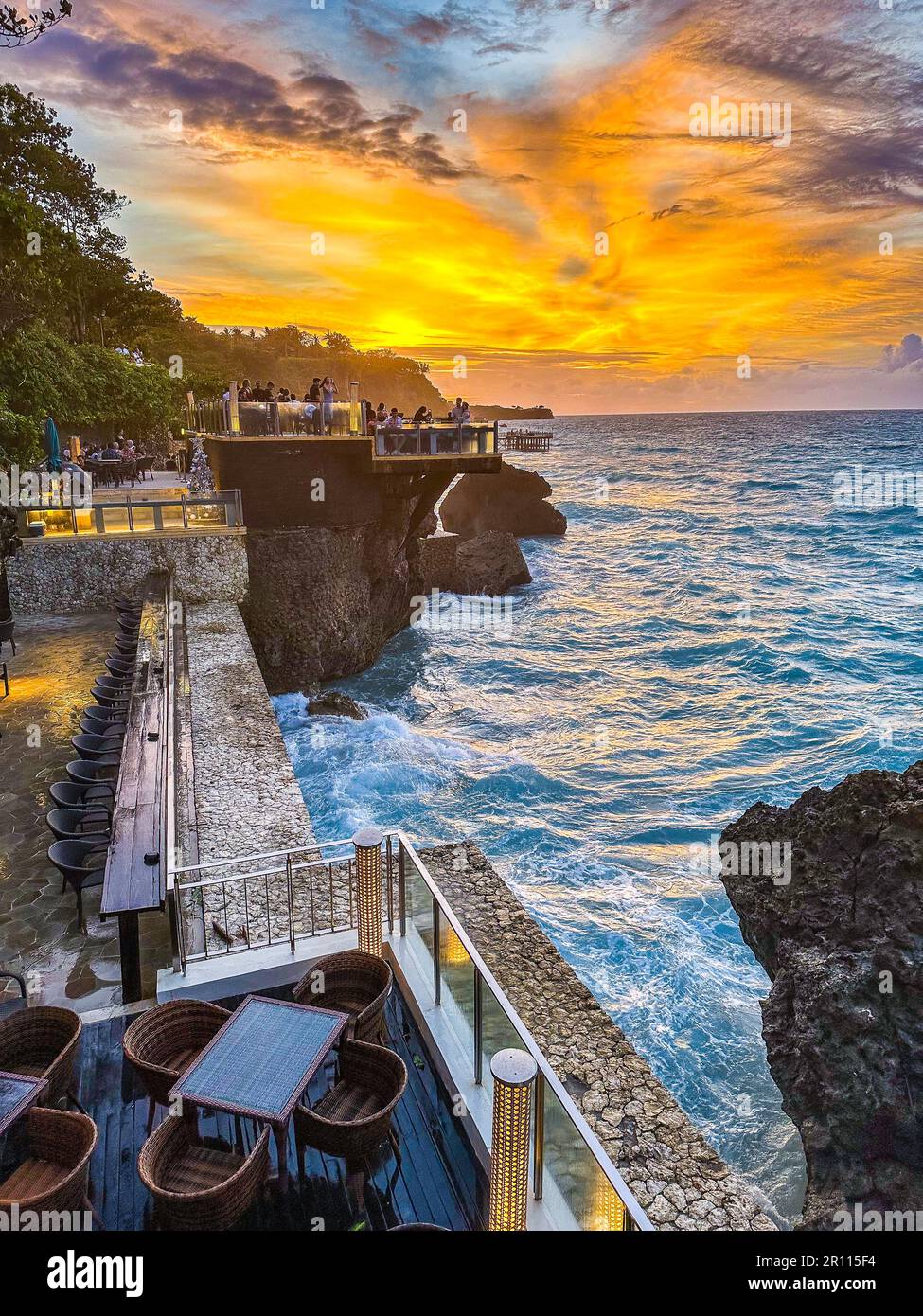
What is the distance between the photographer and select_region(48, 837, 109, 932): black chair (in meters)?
7.12

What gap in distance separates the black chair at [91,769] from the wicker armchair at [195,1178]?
4.64 metres

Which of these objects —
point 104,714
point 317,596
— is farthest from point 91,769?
point 317,596

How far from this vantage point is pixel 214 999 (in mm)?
6391

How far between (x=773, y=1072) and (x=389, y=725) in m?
13.8

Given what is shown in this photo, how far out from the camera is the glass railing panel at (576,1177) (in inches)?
142

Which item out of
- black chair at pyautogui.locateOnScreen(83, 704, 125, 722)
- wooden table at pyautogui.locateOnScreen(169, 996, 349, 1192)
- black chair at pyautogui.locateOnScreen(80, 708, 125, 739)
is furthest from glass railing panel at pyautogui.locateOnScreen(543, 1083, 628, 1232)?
black chair at pyautogui.locateOnScreen(83, 704, 125, 722)

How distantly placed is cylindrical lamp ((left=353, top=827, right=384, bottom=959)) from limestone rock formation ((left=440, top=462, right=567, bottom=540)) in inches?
1787

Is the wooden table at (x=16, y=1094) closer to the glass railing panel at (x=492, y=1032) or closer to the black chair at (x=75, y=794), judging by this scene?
the glass railing panel at (x=492, y=1032)

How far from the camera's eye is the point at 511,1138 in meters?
3.92

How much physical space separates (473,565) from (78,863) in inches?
1208

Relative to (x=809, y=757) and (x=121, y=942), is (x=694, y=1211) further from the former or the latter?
(x=809, y=757)

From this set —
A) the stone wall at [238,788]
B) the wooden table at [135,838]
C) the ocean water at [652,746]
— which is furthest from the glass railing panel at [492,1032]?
the ocean water at [652,746]

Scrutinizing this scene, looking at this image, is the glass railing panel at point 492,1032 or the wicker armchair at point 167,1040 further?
the wicker armchair at point 167,1040

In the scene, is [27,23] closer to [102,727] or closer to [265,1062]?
[102,727]
